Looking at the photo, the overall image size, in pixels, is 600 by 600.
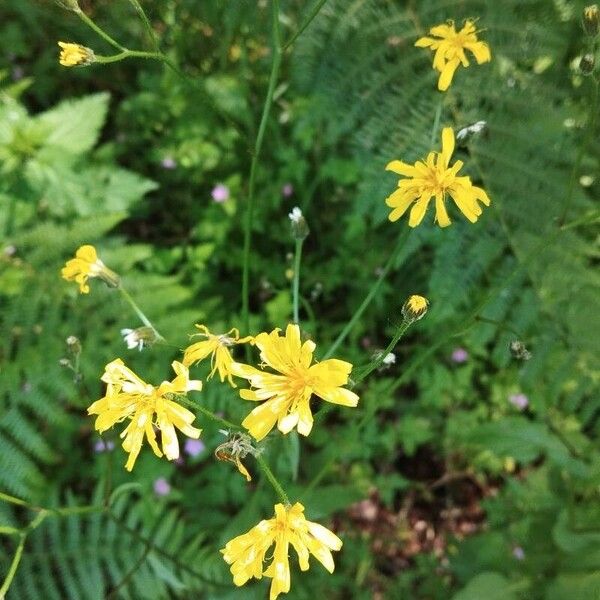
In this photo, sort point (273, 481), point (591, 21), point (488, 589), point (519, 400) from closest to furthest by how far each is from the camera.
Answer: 1. point (273, 481)
2. point (591, 21)
3. point (488, 589)
4. point (519, 400)

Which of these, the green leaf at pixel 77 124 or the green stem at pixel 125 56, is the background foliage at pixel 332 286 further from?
the green stem at pixel 125 56

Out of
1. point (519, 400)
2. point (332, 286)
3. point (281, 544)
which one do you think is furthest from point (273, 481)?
point (519, 400)

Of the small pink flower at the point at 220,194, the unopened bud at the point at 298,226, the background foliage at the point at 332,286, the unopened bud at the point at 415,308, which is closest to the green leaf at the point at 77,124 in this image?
the background foliage at the point at 332,286

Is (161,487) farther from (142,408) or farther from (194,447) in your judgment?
(142,408)

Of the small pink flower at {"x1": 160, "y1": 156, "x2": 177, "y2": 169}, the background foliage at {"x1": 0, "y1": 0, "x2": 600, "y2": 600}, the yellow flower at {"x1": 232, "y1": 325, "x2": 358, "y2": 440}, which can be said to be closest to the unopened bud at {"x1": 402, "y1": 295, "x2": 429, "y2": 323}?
the yellow flower at {"x1": 232, "y1": 325, "x2": 358, "y2": 440}

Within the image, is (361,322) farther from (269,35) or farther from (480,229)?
(269,35)

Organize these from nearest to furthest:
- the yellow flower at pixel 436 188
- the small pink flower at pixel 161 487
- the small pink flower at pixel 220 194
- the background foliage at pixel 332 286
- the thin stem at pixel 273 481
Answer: the thin stem at pixel 273 481, the yellow flower at pixel 436 188, the background foliage at pixel 332 286, the small pink flower at pixel 161 487, the small pink flower at pixel 220 194
